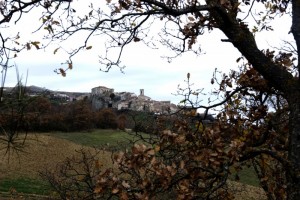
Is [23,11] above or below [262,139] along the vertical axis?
above

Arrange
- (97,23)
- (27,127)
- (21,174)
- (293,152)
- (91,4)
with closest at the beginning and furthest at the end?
1. (293,152)
2. (97,23)
3. (91,4)
4. (27,127)
5. (21,174)

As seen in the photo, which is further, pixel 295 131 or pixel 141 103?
pixel 141 103

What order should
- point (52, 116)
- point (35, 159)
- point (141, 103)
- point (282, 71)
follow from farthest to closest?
1. point (35, 159)
2. point (52, 116)
3. point (141, 103)
4. point (282, 71)

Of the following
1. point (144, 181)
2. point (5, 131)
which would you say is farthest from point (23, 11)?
point (144, 181)

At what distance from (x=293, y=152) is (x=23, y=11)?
311 centimetres

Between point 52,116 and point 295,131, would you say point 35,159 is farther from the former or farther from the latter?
point 295,131

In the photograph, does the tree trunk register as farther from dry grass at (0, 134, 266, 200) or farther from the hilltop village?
dry grass at (0, 134, 266, 200)

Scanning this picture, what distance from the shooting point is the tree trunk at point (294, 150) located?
401cm

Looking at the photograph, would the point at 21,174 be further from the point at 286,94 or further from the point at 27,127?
the point at 286,94

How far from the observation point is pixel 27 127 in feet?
18.9

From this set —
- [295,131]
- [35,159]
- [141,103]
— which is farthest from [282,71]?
[35,159]

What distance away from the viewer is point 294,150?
4133 mm

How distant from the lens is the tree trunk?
401 cm

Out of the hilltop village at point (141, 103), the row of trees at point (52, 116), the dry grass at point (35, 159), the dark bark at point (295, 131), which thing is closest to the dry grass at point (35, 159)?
the dry grass at point (35, 159)
